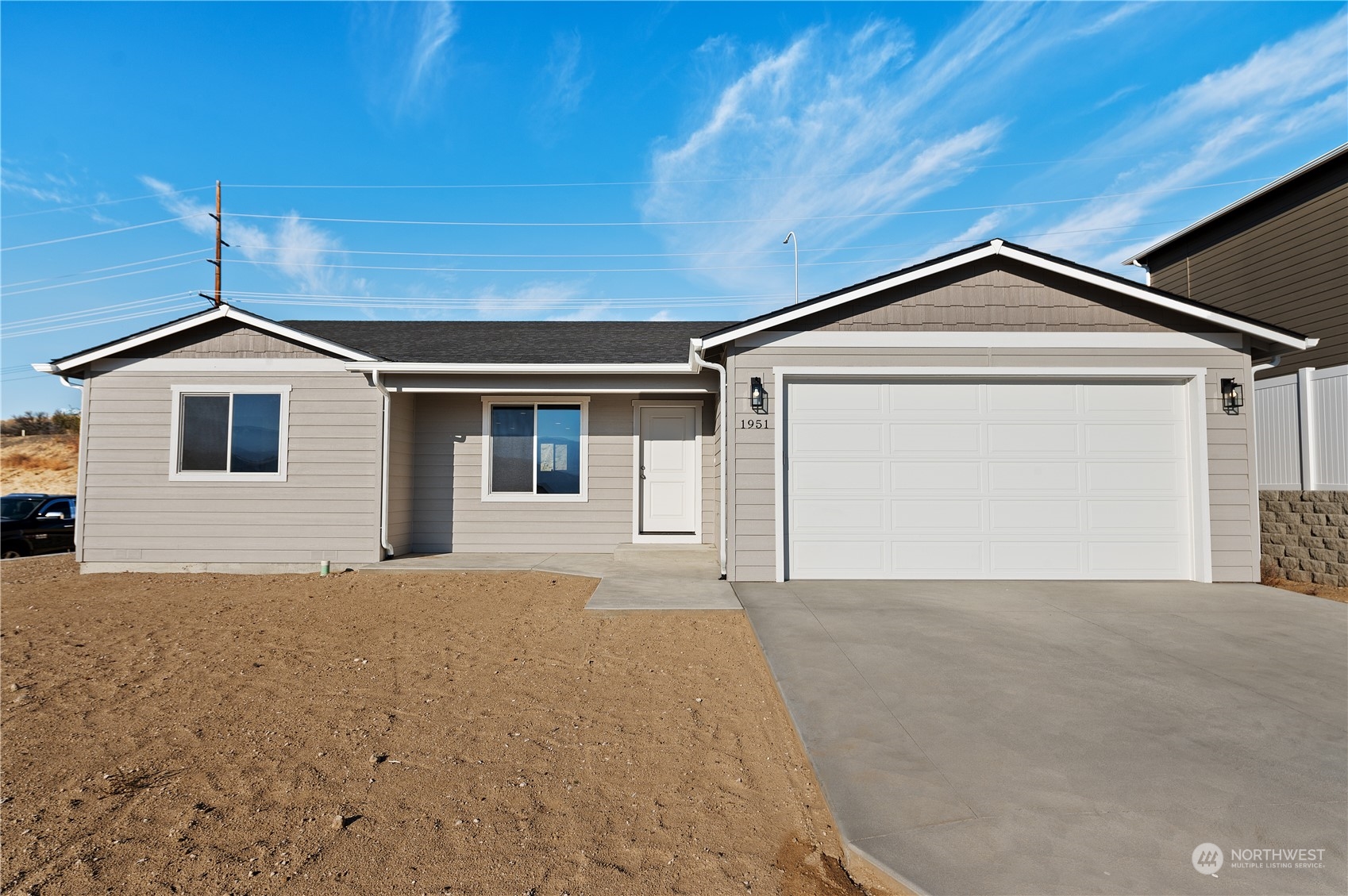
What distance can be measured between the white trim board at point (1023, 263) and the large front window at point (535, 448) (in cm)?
349

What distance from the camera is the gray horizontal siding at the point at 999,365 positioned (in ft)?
22.6

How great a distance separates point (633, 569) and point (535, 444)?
3.06 meters

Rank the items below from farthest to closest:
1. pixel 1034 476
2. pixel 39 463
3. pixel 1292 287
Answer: pixel 39 463
pixel 1292 287
pixel 1034 476

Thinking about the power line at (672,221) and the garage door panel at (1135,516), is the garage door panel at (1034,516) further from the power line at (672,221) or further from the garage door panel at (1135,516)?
the power line at (672,221)

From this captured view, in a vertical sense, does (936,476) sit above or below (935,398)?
below

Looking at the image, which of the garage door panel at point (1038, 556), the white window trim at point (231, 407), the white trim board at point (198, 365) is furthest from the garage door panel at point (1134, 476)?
the white window trim at point (231, 407)

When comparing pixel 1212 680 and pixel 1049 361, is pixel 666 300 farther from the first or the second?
pixel 1212 680

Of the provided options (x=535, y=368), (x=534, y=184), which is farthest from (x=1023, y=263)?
(x=534, y=184)

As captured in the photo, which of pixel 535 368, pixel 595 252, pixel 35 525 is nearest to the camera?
pixel 535 368

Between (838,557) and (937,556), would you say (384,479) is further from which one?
(937,556)

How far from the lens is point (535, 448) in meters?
9.75

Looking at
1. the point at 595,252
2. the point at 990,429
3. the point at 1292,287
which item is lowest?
the point at 990,429

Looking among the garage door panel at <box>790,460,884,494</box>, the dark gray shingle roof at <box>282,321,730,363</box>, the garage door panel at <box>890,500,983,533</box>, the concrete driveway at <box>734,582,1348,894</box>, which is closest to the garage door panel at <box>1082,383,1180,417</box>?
the garage door panel at <box>890,500,983,533</box>

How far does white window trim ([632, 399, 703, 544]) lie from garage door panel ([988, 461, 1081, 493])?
420 centimetres
